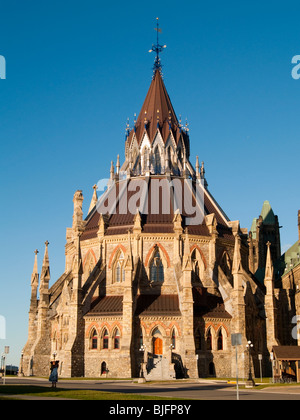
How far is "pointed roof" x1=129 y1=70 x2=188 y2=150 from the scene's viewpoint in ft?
273

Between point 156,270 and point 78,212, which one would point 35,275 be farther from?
point 156,270

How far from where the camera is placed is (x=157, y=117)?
84.1 m

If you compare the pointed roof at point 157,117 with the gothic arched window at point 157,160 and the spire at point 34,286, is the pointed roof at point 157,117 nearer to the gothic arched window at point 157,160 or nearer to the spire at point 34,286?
the gothic arched window at point 157,160

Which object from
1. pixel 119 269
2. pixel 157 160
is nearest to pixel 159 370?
pixel 119 269

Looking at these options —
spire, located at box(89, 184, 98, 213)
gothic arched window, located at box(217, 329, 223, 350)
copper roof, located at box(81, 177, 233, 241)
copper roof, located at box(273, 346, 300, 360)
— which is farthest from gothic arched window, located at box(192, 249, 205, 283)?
copper roof, located at box(273, 346, 300, 360)

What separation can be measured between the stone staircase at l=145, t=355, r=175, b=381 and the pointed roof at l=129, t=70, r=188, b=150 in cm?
3740

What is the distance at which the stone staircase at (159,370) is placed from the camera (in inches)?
2100

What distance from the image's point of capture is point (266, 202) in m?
117

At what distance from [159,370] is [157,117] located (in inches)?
1670

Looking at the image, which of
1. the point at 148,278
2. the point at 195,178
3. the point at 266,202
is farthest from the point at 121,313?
the point at 266,202

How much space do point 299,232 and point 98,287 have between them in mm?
37161

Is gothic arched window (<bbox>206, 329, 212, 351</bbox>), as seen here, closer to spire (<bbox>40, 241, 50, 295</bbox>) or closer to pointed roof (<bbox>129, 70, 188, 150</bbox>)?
spire (<bbox>40, 241, 50, 295</bbox>)

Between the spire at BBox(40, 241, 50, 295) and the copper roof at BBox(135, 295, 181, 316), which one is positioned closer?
the copper roof at BBox(135, 295, 181, 316)

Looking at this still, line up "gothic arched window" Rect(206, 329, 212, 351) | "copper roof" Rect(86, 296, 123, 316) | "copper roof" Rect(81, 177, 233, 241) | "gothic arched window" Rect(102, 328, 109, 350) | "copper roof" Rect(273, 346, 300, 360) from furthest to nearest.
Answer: "copper roof" Rect(81, 177, 233, 241), "copper roof" Rect(86, 296, 123, 316), "gothic arched window" Rect(102, 328, 109, 350), "gothic arched window" Rect(206, 329, 212, 351), "copper roof" Rect(273, 346, 300, 360)
